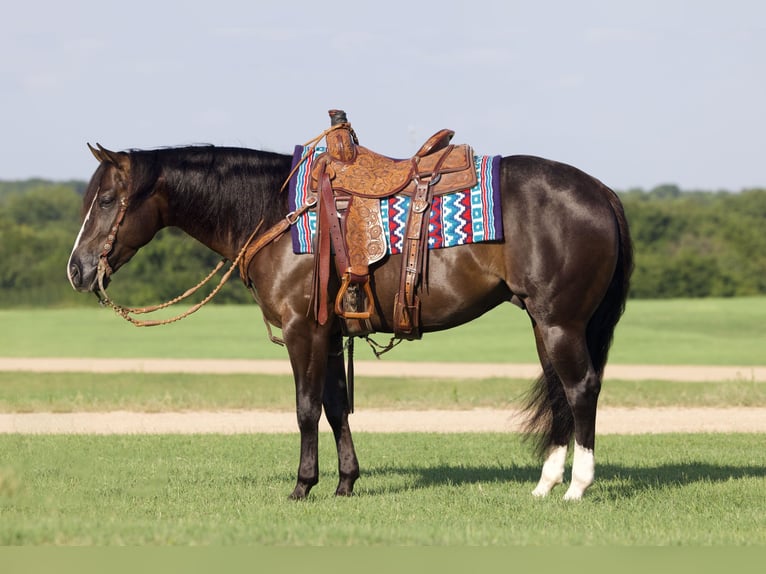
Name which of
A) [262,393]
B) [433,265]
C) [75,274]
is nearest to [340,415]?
[433,265]

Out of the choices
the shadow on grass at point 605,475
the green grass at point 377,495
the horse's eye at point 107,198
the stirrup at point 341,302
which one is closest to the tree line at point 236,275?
the green grass at point 377,495

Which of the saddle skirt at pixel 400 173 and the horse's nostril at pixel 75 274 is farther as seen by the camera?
the horse's nostril at pixel 75 274

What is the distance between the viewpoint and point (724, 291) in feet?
169

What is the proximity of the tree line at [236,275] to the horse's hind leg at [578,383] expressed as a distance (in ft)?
118

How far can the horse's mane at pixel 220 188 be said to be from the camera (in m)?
7.96

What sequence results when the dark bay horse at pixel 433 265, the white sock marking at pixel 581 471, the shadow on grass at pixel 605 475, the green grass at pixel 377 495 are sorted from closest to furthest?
the green grass at pixel 377 495, the dark bay horse at pixel 433 265, the white sock marking at pixel 581 471, the shadow on grass at pixel 605 475

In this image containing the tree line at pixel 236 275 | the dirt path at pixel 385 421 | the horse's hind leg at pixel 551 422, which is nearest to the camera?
the horse's hind leg at pixel 551 422

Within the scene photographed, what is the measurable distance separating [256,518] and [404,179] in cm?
251

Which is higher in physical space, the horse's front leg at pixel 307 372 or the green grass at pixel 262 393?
the horse's front leg at pixel 307 372

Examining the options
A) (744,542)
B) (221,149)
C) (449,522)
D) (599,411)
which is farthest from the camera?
(599,411)

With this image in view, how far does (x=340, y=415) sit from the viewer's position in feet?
26.9

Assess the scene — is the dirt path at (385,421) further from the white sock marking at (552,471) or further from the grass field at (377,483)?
the white sock marking at (552,471)

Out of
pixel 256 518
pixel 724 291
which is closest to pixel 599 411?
pixel 256 518

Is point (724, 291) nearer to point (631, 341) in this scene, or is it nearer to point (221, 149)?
point (631, 341)
